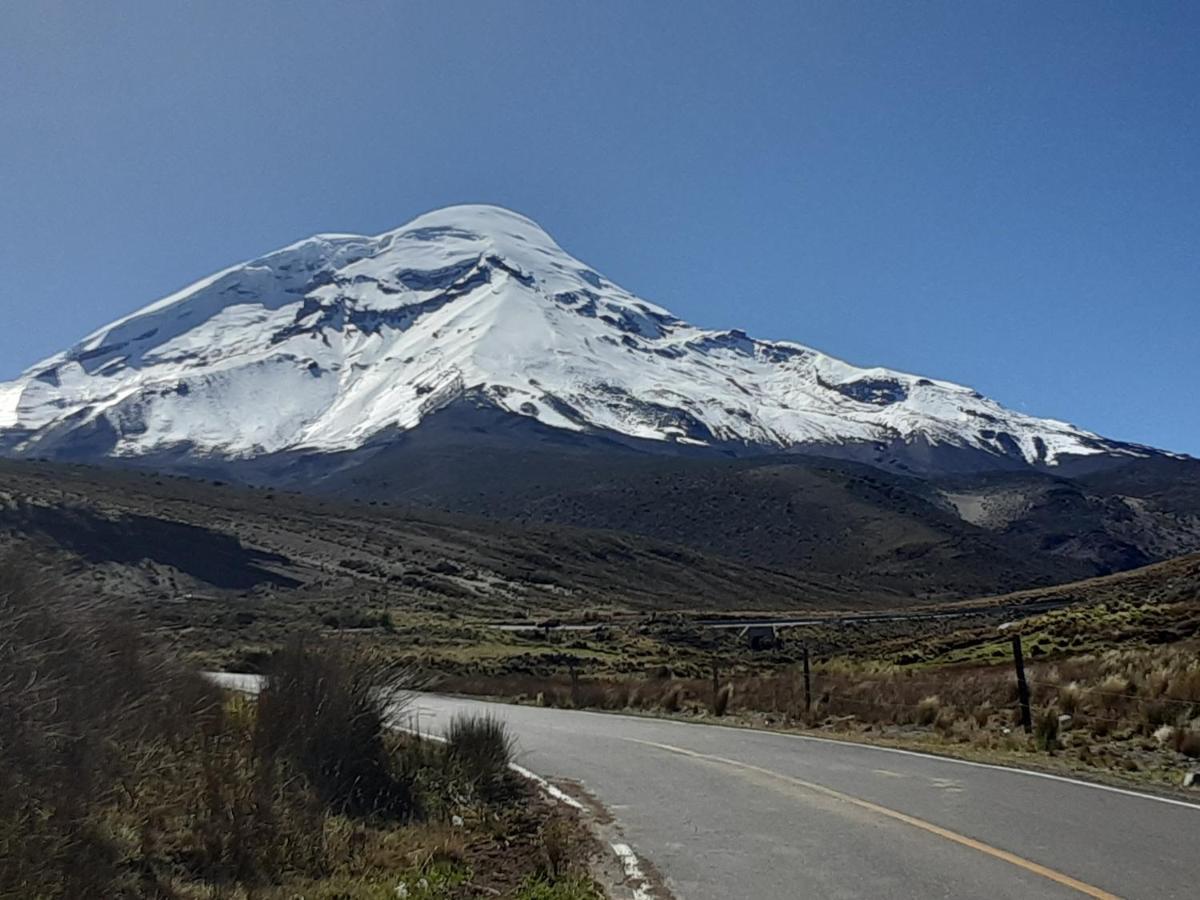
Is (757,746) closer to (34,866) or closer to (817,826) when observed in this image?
(817,826)

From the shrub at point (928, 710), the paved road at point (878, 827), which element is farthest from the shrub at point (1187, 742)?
the shrub at point (928, 710)

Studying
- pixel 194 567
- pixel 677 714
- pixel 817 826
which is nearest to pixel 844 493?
pixel 194 567

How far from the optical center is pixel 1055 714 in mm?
15125

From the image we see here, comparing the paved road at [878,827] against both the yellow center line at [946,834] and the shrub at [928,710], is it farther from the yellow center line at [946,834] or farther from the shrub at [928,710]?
the shrub at [928,710]

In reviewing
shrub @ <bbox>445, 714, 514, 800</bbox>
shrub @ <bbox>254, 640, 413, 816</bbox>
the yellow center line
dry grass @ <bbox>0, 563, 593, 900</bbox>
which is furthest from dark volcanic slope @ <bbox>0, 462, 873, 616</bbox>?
the yellow center line

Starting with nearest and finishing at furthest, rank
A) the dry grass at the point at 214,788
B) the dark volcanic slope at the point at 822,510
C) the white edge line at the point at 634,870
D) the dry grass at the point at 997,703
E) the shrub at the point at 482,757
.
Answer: the dry grass at the point at 214,788 → the white edge line at the point at 634,870 → the shrub at the point at 482,757 → the dry grass at the point at 997,703 → the dark volcanic slope at the point at 822,510

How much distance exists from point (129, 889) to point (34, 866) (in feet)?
2.94

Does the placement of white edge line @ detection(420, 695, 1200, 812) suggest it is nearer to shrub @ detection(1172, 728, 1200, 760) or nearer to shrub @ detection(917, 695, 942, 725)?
shrub @ detection(917, 695, 942, 725)

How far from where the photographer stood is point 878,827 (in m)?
9.40

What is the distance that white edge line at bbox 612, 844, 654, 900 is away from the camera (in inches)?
299

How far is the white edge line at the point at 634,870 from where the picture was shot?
759cm

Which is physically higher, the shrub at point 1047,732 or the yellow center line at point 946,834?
the shrub at point 1047,732

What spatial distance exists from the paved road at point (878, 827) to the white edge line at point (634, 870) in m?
0.16

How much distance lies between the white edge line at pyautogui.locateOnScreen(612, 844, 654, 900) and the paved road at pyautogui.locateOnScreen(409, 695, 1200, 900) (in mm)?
162
